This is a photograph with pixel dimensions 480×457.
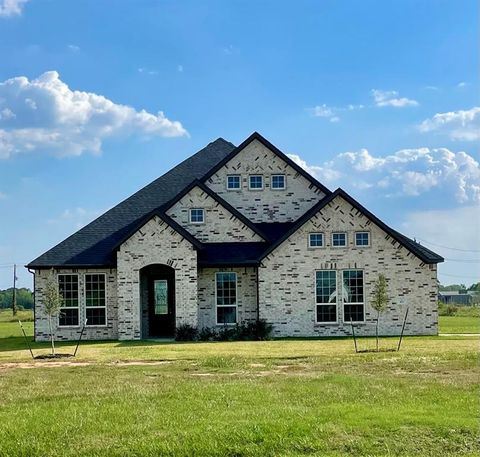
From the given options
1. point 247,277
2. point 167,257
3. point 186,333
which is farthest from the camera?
point 247,277

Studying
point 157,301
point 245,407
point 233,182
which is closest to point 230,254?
point 157,301

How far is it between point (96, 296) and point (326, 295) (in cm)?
934

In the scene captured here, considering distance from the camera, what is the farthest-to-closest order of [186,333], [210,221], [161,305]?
[210,221]
[161,305]
[186,333]

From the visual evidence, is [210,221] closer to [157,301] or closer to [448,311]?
[157,301]

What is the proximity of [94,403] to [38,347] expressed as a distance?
1505 cm

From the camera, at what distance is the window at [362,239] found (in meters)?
28.9

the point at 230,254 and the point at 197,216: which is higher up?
the point at 197,216

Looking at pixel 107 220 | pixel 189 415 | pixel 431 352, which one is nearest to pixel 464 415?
pixel 189 415

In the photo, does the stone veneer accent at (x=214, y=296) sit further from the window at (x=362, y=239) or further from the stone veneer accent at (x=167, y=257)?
the window at (x=362, y=239)

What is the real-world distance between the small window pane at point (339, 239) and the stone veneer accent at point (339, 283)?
0.17 meters

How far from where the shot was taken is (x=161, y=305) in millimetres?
30297

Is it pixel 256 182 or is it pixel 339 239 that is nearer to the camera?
pixel 339 239

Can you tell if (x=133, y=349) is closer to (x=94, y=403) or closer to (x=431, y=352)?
(x=431, y=352)

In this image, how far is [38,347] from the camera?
26.1m
